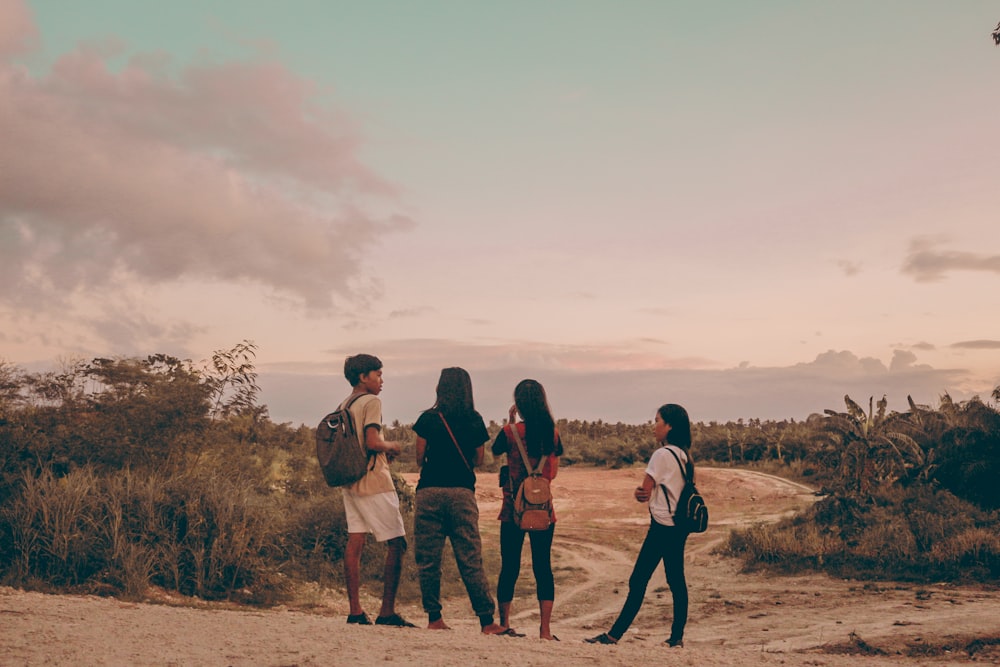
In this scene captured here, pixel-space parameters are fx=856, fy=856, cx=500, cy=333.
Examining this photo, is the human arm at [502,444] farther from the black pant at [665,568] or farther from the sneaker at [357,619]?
the sneaker at [357,619]

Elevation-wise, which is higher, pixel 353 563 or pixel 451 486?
pixel 451 486

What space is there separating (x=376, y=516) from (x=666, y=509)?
2.47m

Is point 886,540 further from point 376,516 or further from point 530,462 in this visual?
point 376,516

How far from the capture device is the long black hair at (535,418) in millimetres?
7137

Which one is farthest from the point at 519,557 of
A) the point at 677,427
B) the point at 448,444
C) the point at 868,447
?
the point at 868,447

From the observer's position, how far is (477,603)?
7.33m

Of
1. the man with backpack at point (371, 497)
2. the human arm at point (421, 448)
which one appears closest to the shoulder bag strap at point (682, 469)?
the human arm at point (421, 448)

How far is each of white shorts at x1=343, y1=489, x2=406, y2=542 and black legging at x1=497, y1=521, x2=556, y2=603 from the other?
2.97 feet

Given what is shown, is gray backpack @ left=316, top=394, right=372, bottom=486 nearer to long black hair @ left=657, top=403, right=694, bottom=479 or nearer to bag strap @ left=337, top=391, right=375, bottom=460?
bag strap @ left=337, top=391, right=375, bottom=460

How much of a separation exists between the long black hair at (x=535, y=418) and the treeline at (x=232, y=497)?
5.82 meters

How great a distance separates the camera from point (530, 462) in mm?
7242

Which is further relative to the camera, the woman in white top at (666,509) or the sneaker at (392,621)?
the sneaker at (392,621)

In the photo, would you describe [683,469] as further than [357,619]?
No

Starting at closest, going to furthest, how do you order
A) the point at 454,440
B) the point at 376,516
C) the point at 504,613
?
the point at 454,440 → the point at 376,516 → the point at 504,613
